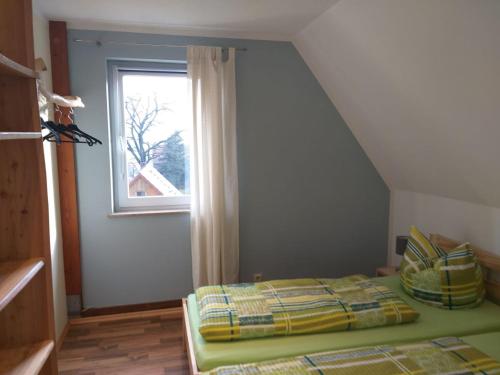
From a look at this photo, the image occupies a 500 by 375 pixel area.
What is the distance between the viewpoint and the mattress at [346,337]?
1.80 metres

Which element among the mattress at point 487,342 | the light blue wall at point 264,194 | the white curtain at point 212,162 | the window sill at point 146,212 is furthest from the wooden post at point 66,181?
→ the mattress at point 487,342

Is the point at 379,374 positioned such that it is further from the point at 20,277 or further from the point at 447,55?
the point at 447,55

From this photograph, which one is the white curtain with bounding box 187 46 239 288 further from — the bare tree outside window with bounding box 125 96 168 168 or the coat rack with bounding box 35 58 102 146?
the coat rack with bounding box 35 58 102 146

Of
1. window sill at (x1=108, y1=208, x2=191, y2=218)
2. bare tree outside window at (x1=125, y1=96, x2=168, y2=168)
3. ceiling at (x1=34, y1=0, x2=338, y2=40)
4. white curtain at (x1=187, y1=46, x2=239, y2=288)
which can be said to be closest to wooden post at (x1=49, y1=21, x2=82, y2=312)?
ceiling at (x1=34, y1=0, x2=338, y2=40)

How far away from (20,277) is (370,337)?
65.8 inches

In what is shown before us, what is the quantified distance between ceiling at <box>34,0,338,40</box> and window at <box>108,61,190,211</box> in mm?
318

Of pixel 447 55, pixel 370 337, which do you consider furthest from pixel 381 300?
pixel 447 55

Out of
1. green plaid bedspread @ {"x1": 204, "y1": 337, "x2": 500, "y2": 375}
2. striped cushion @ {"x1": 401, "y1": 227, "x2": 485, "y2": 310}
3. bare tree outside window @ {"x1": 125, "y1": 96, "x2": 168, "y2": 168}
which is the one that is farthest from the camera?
bare tree outside window @ {"x1": 125, "y1": 96, "x2": 168, "y2": 168}

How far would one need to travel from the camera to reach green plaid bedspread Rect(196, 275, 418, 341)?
6.42 ft

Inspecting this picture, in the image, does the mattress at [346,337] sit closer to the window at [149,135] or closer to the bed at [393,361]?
the bed at [393,361]

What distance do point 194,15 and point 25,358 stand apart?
2.27 meters

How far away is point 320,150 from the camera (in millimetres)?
3309

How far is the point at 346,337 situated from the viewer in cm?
197

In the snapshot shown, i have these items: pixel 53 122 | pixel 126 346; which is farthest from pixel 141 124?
pixel 126 346
